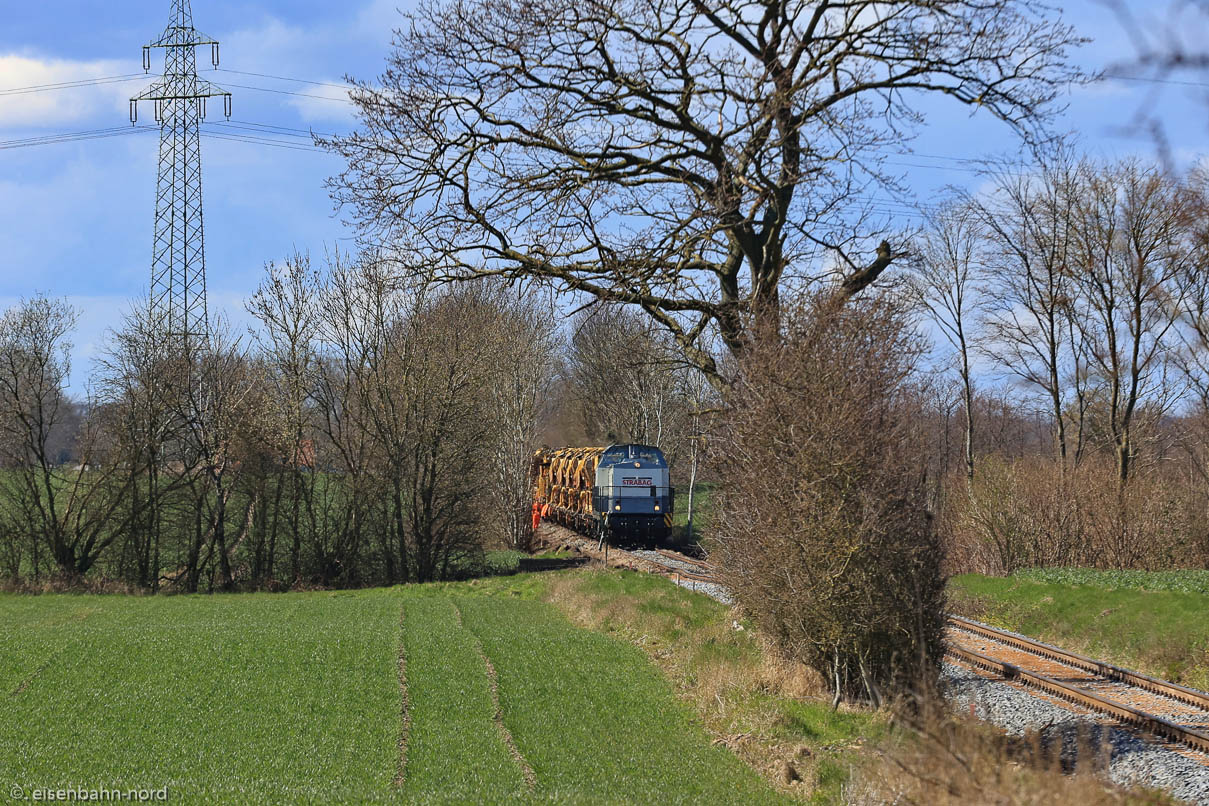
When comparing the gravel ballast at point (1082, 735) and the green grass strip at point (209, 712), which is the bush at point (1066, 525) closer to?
the gravel ballast at point (1082, 735)

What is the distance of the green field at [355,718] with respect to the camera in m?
8.28

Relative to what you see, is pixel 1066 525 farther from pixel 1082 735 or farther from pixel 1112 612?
pixel 1082 735

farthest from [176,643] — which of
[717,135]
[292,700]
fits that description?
[717,135]

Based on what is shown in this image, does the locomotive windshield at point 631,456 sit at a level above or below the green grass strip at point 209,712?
above

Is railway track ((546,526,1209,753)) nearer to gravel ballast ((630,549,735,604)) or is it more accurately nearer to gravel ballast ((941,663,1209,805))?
gravel ballast ((941,663,1209,805))

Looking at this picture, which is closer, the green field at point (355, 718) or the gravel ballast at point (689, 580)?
the green field at point (355, 718)

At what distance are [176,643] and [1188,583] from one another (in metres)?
17.7

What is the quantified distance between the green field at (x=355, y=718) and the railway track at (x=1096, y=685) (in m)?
3.88

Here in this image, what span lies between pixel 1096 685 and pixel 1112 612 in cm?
495

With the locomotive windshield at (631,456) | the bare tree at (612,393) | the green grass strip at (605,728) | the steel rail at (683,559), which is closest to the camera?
the green grass strip at (605,728)

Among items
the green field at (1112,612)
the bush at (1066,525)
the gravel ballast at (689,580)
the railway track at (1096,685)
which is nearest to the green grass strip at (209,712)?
the gravel ballast at (689,580)

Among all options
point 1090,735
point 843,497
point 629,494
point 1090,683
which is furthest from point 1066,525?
point 843,497

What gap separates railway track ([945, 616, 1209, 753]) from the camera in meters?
A: 9.85

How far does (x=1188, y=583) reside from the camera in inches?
712
